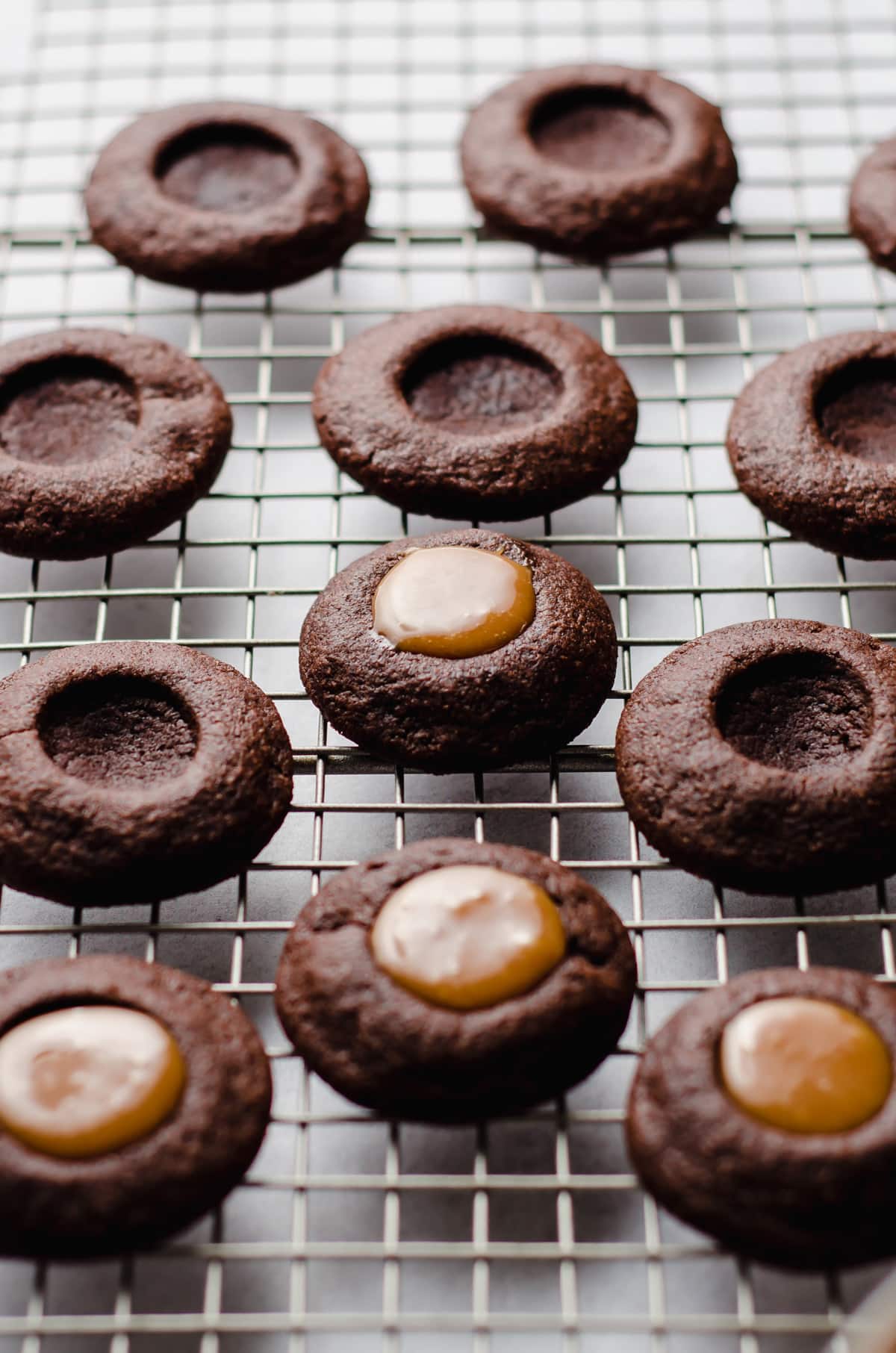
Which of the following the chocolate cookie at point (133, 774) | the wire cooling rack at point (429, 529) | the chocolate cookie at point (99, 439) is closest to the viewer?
the wire cooling rack at point (429, 529)

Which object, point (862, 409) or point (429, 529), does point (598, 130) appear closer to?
point (862, 409)

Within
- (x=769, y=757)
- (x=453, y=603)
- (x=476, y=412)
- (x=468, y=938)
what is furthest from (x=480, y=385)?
(x=468, y=938)

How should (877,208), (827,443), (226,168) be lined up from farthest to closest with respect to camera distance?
(226,168), (877,208), (827,443)

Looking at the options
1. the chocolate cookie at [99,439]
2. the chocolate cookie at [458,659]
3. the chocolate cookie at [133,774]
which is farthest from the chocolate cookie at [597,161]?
the chocolate cookie at [133,774]

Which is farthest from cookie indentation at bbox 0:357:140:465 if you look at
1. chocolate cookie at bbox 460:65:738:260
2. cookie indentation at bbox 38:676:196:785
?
chocolate cookie at bbox 460:65:738:260

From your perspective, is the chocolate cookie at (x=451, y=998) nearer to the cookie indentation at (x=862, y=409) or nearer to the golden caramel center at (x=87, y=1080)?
the golden caramel center at (x=87, y=1080)

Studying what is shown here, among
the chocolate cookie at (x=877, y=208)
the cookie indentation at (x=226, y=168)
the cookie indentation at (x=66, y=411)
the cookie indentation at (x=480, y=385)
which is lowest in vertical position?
the cookie indentation at (x=66, y=411)
